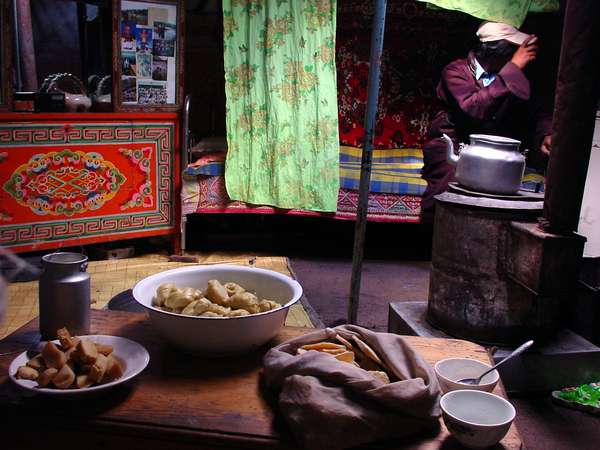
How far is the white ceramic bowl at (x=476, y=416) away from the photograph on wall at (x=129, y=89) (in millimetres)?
3444

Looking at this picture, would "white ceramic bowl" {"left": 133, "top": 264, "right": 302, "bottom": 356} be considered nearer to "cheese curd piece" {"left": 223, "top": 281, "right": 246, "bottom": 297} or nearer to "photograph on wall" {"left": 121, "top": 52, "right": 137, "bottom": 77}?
"cheese curd piece" {"left": 223, "top": 281, "right": 246, "bottom": 297}

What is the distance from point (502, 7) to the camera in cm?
438

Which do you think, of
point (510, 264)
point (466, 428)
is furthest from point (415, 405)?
point (510, 264)

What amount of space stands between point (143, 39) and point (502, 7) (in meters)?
2.57

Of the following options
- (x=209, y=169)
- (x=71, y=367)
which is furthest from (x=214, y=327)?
(x=209, y=169)

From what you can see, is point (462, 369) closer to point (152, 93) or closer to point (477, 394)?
point (477, 394)

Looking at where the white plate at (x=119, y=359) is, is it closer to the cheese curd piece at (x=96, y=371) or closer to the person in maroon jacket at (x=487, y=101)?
the cheese curd piece at (x=96, y=371)

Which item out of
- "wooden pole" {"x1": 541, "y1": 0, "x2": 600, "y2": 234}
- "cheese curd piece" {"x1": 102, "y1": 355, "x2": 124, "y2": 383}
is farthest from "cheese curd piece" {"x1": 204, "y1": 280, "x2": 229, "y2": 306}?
"wooden pole" {"x1": 541, "y1": 0, "x2": 600, "y2": 234}

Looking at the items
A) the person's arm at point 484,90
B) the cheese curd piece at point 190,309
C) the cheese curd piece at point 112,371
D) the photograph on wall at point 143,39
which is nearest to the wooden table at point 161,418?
the cheese curd piece at point 112,371

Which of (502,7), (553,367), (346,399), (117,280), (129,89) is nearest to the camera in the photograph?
(346,399)

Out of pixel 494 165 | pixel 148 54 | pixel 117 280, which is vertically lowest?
pixel 117 280

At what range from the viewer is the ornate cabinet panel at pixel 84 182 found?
3797mm

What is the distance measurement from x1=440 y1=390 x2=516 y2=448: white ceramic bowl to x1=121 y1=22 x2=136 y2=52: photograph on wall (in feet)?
11.5

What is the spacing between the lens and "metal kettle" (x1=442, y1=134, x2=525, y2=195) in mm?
3025
